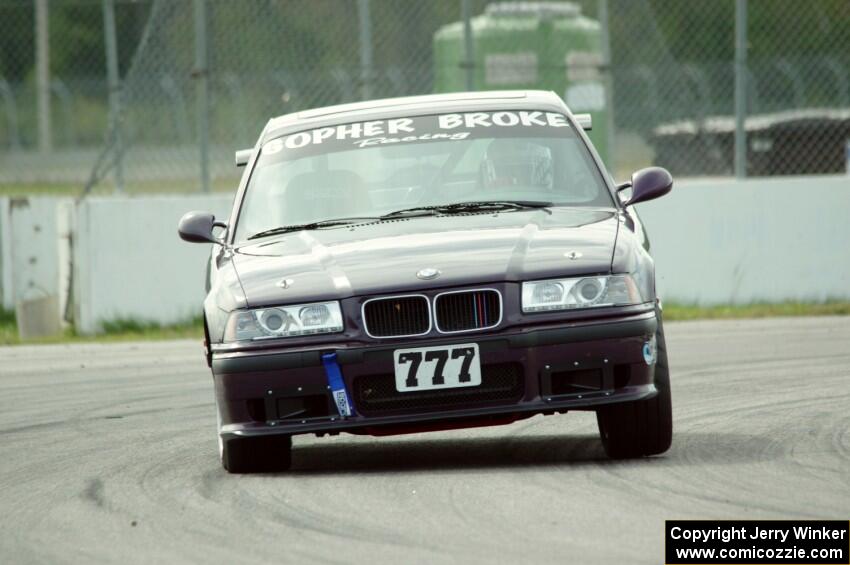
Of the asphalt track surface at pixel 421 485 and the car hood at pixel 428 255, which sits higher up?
the car hood at pixel 428 255

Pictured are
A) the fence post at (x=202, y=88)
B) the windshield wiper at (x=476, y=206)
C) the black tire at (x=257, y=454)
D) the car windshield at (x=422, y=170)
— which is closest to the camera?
the black tire at (x=257, y=454)

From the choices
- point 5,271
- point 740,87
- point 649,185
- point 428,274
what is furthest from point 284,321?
point 5,271

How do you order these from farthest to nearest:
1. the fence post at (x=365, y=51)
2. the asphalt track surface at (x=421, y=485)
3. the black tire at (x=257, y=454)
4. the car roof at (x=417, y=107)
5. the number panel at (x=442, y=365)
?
the fence post at (x=365, y=51), the car roof at (x=417, y=107), the black tire at (x=257, y=454), the number panel at (x=442, y=365), the asphalt track surface at (x=421, y=485)

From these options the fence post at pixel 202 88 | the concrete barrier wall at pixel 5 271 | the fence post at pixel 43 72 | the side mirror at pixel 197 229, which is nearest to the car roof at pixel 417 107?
the side mirror at pixel 197 229

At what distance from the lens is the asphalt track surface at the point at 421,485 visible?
5.63 m

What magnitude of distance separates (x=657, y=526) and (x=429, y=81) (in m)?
10.3

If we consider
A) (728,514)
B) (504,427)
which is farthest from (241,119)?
(728,514)

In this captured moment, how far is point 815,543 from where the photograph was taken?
5352 millimetres

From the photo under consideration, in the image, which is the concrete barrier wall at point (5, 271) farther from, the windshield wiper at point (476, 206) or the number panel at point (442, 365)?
the number panel at point (442, 365)

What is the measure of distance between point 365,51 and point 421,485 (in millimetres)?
8947

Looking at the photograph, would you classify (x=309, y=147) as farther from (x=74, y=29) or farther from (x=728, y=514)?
(x=74, y=29)

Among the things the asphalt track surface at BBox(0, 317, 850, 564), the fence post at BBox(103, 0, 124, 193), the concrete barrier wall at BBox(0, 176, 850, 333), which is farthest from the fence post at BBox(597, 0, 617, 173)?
→ the asphalt track surface at BBox(0, 317, 850, 564)

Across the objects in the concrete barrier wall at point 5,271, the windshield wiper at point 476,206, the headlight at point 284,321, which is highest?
the windshield wiper at point 476,206

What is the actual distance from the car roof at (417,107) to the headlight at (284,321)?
5.77ft
